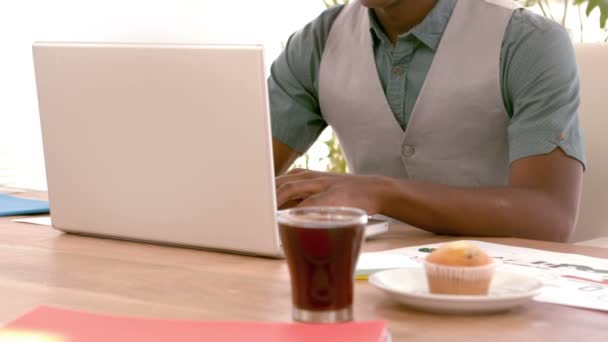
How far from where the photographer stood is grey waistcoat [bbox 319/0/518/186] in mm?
1882

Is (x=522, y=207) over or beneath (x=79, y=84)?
beneath

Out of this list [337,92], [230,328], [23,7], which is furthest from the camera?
[23,7]

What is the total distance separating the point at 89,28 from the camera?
3.91 metres

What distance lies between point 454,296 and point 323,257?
150mm

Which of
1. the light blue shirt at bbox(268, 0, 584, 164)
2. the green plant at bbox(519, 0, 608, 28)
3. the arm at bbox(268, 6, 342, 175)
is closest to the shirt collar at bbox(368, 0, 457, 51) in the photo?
the light blue shirt at bbox(268, 0, 584, 164)

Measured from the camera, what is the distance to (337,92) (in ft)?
6.75

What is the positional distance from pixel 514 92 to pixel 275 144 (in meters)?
0.58

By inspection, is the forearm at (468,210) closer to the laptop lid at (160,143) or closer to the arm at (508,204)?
the arm at (508,204)

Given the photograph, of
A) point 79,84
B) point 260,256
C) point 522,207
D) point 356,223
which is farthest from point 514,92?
point 356,223

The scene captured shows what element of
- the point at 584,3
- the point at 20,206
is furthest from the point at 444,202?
the point at 584,3

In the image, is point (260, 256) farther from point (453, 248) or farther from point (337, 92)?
point (337, 92)

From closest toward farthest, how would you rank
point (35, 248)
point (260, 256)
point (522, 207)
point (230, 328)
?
point (230, 328)
point (260, 256)
point (35, 248)
point (522, 207)

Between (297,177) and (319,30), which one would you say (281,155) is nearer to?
(319,30)

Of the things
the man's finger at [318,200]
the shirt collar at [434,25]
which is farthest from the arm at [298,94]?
the man's finger at [318,200]
